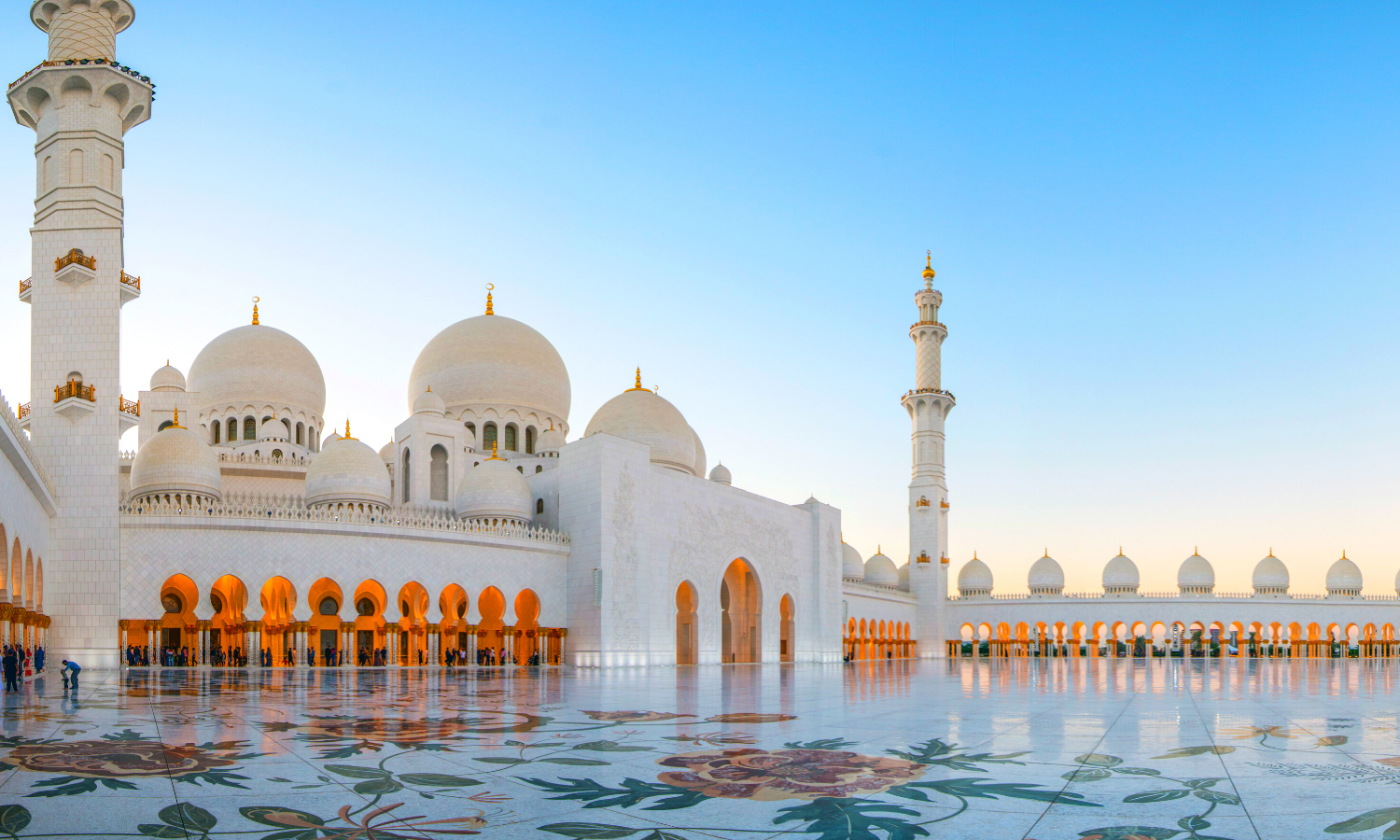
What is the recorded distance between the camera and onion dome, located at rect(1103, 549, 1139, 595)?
145 ft

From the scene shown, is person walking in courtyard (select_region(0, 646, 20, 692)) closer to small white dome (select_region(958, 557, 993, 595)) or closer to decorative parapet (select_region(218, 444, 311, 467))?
decorative parapet (select_region(218, 444, 311, 467))

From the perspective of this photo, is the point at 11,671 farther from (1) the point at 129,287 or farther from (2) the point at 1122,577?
(2) the point at 1122,577

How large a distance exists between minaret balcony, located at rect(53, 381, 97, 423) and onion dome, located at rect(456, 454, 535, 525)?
918 centimetres

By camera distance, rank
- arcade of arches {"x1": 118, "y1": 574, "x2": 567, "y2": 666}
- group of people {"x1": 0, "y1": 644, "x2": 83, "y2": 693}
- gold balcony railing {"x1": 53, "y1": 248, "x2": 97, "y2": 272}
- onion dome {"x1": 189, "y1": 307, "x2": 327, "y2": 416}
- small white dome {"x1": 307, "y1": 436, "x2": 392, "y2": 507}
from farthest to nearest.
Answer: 1. onion dome {"x1": 189, "y1": 307, "x2": 327, "y2": 416}
2. small white dome {"x1": 307, "y1": 436, "x2": 392, "y2": 507}
3. arcade of arches {"x1": 118, "y1": 574, "x2": 567, "y2": 666}
4. gold balcony railing {"x1": 53, "y1": 248, "x2": 97, "y2": 272}
5. group of people {"x1": 0, "y1": 644, "x2": 83, "y2": 693}

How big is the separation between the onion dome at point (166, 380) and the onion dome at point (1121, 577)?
3534 cm

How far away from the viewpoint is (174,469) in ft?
72.9

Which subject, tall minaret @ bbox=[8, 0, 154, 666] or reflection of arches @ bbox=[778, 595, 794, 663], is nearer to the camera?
tall minaret @ bbox=[8, 0, 154, 666]

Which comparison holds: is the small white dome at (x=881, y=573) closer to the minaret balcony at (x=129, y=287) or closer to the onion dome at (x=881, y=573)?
the onion dome at (x=881, y=573)

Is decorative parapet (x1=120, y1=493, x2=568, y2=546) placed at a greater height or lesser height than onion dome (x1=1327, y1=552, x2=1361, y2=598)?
greater

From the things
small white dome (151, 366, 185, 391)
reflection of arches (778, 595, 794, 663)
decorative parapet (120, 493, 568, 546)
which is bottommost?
reflection of arches (778, 595, 794, 663)

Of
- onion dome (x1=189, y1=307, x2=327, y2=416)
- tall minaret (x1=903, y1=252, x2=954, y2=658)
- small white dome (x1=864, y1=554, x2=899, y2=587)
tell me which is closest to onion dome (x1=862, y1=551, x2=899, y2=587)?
small white dome (x1=864, y1=554, x2=899, y2=587)

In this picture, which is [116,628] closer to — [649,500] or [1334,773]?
[649,500]

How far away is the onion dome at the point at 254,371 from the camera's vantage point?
29.0 metres

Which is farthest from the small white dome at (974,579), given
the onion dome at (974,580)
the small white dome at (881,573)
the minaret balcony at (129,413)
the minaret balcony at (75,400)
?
the minaret balcony at (75,400)
